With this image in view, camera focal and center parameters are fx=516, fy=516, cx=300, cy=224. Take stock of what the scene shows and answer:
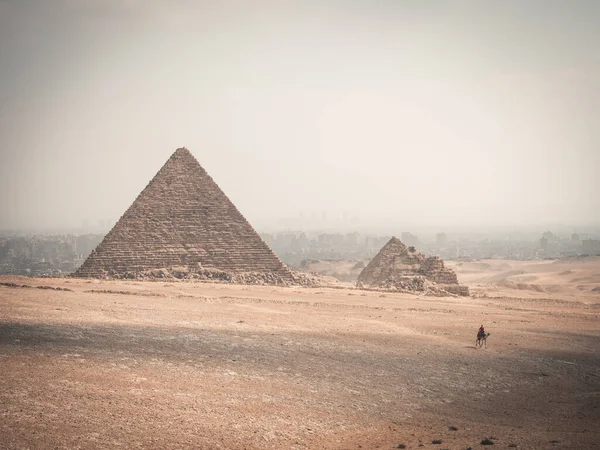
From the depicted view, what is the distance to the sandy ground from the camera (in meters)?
7.52

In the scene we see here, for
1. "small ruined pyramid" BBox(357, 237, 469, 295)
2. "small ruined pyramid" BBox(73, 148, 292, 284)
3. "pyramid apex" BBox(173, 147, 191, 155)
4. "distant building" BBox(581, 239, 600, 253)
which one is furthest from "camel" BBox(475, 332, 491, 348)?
"distant building" BBox(581, 239, 600, 253)

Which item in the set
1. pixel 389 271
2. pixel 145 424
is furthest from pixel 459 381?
pixel 389 271

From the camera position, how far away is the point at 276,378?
1020cm

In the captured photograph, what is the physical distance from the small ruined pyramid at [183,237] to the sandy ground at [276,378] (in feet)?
26.3

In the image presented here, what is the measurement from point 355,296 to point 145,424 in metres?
19.2

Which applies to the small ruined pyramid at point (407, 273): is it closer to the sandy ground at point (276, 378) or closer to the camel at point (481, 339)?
the sandy ground at point (276, 378)

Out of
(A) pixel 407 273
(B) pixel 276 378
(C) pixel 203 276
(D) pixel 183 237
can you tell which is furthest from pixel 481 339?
(A) pixel 407 273

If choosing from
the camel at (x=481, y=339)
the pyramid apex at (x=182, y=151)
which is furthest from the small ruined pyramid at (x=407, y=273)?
the camel at (x=481, y=339)

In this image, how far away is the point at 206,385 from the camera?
9.29 m

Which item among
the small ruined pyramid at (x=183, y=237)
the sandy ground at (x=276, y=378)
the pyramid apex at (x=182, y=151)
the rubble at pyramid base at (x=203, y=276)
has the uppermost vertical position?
the pyramid apex at (x=182, y=151)

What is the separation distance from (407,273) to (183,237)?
14.0 m

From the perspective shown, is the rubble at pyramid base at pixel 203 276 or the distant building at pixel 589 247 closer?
the rubble at pyramid base at pixel 203 276

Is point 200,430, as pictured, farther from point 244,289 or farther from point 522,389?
point 244,289

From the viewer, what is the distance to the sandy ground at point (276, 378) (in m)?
7.52
